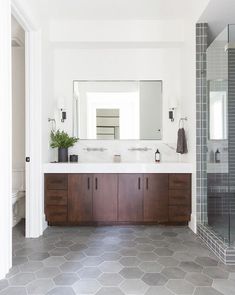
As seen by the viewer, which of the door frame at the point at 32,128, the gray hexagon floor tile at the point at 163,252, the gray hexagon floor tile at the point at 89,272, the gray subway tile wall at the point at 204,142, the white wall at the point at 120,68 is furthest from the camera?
the white wall at the point at 120,68

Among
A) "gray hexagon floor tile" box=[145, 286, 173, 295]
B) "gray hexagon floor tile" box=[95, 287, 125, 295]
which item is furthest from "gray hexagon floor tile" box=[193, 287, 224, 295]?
"gray hexagon floor tile" box=[95, 287, 125, 295]

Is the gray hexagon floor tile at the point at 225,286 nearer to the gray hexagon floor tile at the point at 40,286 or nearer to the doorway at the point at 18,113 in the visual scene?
the gray hexagon floor tile at the point at 40,286

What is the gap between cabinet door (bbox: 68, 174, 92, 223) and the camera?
3227mm

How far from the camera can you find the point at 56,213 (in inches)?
127

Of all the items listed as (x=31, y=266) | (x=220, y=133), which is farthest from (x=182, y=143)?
(x=31, y=266)

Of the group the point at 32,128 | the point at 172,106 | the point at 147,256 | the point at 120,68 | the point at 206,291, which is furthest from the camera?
the point at 120,68

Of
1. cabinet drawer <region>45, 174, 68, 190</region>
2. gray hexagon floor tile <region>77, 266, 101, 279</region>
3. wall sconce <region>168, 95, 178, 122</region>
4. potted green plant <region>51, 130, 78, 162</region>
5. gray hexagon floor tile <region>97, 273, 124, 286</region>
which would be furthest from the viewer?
wall sconce <region>168, 95, 178, 122</region>

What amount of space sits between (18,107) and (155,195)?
2.18 metres

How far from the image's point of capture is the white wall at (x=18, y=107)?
11.7 ft

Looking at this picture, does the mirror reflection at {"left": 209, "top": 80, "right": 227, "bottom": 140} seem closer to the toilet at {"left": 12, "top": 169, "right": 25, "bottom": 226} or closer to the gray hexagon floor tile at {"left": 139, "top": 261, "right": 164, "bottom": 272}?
the gray hexagon floor tile at {"left": 139, "top": 261, "right": 164, "bottom": 272}

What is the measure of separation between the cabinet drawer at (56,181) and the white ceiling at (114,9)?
1.89 meters

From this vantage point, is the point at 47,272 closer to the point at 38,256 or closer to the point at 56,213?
the point at 38,256

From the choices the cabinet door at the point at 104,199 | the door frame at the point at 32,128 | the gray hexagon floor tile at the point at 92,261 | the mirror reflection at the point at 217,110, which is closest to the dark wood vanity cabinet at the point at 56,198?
the door frame at the point at 32,128

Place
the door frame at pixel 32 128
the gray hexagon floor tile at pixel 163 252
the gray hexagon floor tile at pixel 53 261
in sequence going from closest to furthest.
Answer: the gray hexagon floor tile at pixel 53 261 < the gray hexagon floor tile at pixel 163 252 < the door frame at pixel 32 128
